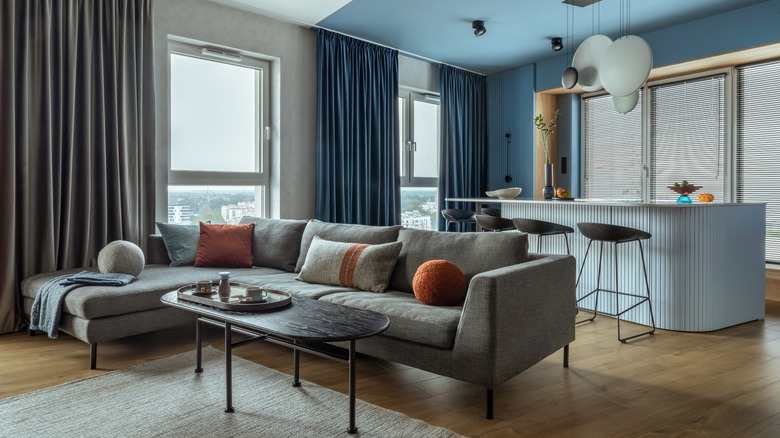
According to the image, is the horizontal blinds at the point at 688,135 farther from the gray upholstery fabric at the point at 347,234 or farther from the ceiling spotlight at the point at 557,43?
the gray upholstery fabric at the point at 347,234

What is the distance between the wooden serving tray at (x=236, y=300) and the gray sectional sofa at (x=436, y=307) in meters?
0.47

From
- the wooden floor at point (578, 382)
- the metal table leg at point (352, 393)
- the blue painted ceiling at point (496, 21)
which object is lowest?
the wooden floor at point (578, 382)

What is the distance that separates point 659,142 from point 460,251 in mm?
3894

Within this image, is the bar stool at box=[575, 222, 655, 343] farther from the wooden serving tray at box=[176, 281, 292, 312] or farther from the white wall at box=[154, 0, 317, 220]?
the white wall at box=[154, 0, 317, 220]

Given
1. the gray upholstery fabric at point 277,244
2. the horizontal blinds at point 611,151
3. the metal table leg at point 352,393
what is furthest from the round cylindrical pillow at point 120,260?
the horizontal blinds at point 611,151

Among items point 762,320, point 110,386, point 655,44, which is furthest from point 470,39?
point 110,386

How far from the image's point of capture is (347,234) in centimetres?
369

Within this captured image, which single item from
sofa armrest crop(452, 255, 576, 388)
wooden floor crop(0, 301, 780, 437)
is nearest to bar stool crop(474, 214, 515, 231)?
wooden floor crop(0, 301, 780, 437)

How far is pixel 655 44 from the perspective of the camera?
5.46 meters

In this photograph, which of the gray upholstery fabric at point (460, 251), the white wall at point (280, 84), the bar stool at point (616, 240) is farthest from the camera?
the white wall at point (280, 84)

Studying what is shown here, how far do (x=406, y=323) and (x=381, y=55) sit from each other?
160 inches

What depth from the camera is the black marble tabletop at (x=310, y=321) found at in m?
2.00

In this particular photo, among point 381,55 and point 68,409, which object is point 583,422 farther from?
point 381,55

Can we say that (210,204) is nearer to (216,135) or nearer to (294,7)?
(216,135)
